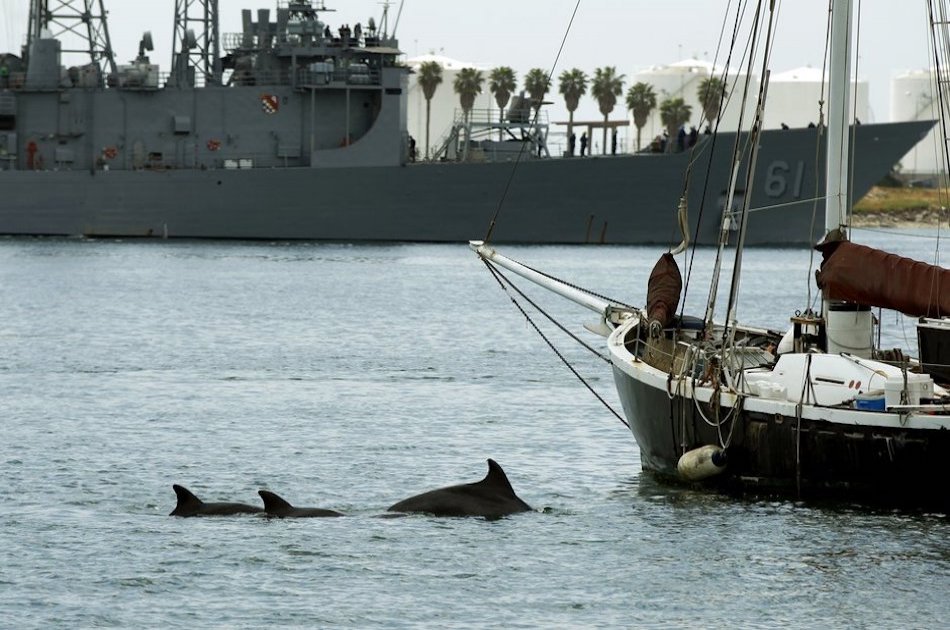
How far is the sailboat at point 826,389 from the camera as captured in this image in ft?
56.6

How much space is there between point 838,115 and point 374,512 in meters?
7.39

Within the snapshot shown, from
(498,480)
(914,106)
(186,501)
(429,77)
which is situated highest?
(914,106)

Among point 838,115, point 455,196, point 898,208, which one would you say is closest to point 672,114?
point 455,196

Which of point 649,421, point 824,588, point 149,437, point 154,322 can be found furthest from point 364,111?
point 824,588

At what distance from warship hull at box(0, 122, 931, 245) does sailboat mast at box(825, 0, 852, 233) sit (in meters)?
57.2

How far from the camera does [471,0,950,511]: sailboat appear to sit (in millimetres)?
17266

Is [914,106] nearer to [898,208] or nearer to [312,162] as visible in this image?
[898,208]

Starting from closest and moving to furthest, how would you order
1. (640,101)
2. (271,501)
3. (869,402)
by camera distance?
(869,402) → (271,501) → (640,101)

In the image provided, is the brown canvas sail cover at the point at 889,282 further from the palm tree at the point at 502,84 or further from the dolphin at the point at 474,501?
the palm tree at the point at 502,84

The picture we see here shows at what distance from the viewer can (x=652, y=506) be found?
19234 millimetres

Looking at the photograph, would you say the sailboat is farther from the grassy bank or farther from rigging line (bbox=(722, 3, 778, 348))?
the grassy bank

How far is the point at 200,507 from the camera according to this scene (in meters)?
18.6

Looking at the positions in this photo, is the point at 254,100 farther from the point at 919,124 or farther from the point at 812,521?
the point at 812,521

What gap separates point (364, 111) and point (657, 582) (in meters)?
67.7
